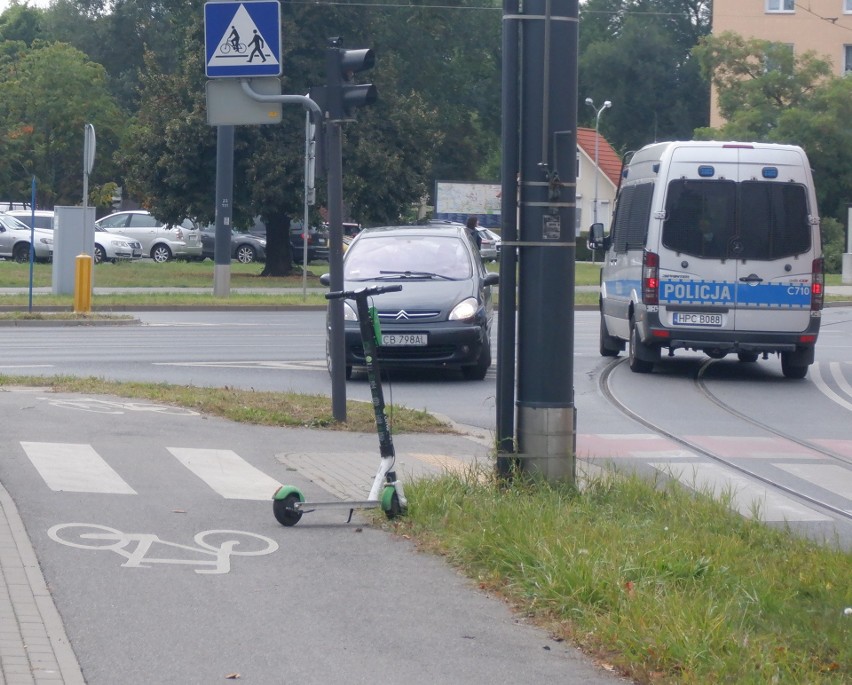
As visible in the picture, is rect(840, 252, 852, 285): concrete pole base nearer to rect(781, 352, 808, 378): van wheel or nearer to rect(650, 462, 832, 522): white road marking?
rect(781, 352, 808, 378): van wheel

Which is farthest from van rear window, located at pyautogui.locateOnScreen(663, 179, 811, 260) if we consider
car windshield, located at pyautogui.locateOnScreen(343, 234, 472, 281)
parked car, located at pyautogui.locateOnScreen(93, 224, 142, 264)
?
parked car, located at pyautogui.locateOnScreen(93, 224, 142, 264)

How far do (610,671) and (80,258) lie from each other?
20160 mm

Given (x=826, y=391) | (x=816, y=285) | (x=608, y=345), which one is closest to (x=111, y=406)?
(x=826, y=391)

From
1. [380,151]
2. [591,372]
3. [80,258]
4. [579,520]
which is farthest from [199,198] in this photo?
[579,520]

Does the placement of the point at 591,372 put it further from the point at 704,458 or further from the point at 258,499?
the point at 258,499

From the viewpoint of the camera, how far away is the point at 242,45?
11.4 metres

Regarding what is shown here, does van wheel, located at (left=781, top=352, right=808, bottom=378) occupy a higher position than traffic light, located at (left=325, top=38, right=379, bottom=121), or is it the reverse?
traffic light, located at (left=325, top=38, right=379, bottom=121)

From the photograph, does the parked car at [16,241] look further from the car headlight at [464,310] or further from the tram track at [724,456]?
the car headlight at [464,310]

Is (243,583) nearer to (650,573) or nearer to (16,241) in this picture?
(650,573)

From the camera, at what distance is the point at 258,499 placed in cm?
833

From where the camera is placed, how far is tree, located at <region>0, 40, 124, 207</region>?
59.2m

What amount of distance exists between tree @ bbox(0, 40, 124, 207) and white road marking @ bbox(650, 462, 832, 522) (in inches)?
2063

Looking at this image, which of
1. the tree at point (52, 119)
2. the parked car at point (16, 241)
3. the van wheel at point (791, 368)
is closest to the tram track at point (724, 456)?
the van wheel at point (791, 368)

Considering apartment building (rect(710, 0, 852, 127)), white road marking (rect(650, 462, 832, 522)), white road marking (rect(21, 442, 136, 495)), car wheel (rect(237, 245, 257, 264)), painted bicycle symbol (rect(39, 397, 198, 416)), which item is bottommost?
white road marking (rect(650, 462, 832, 522))
